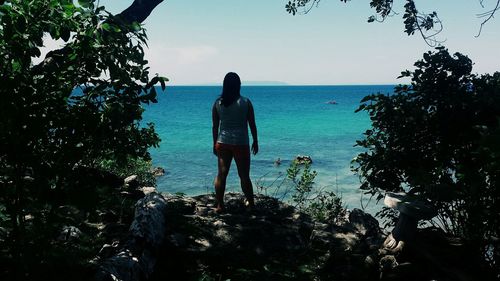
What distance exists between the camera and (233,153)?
7.52 meters

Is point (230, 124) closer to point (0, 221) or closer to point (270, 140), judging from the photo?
point (0, 221)

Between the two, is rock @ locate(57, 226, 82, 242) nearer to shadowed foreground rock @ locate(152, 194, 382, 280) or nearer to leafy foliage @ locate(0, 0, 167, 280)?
leafy foliage @ locate(0, 0, 167, 280)

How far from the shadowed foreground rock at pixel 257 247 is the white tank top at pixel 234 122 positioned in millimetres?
1460

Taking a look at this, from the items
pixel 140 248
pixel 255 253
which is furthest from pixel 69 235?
pixel 255 253

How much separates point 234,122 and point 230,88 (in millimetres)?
609

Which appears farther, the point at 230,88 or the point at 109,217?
the point at 230,88

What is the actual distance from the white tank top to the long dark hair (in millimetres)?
79

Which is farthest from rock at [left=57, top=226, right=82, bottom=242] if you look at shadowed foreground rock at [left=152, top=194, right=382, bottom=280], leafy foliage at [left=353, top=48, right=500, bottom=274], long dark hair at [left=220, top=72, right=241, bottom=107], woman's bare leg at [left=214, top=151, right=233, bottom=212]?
leafy foliage at [left=353, top=48, right=500, bottom=274]

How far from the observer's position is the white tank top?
732 centimetres

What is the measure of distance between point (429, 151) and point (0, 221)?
5483mm

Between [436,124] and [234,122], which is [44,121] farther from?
[436,124]

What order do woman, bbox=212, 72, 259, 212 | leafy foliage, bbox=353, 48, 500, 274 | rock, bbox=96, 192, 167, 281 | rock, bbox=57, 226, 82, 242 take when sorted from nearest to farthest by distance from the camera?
1. rock, bbox=96, 192, 167, 281
2. rock, bbox=57, 226, 82, 242
3. leafy foliage, bbox=353, 48, 500, 274
4. woman, bbox=212, 72, 259, 212

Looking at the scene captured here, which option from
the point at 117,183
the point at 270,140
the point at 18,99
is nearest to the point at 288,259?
the point at 18,99

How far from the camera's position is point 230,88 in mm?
7191
